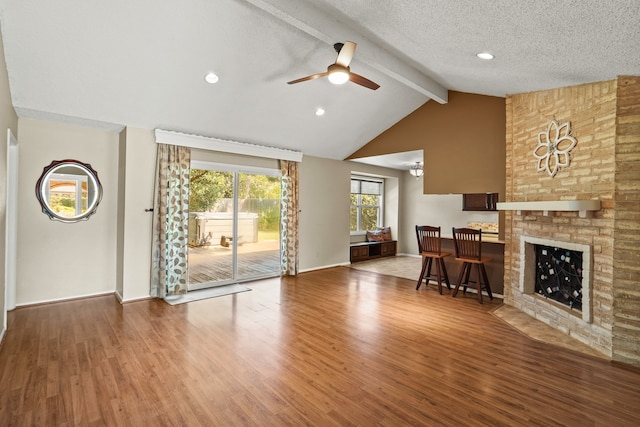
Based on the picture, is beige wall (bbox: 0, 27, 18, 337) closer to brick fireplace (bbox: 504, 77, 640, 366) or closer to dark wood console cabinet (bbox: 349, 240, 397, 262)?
brick fireplace (bbox: 504, 77, 640, 366)

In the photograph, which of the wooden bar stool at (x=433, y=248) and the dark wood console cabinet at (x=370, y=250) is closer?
the wooden bar stool at (x=433, y=248)

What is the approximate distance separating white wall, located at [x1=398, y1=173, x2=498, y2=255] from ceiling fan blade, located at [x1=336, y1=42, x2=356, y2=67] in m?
5.86

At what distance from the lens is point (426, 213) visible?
8859 millimetres

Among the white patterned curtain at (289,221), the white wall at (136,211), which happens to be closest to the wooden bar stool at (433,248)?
the white patterned curtain at (289,221)

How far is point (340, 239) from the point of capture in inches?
294

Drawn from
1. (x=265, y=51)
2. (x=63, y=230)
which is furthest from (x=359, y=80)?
(x=63, y=230)

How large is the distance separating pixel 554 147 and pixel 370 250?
518 centimetres

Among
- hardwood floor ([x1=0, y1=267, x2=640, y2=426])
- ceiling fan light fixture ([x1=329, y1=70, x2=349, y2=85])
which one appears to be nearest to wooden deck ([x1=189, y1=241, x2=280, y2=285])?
hardwood floor ([x1=0, y1=267, x2=640, y2=426])

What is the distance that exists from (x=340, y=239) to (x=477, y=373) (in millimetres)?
4915

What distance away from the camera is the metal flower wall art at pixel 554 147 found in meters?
3.64

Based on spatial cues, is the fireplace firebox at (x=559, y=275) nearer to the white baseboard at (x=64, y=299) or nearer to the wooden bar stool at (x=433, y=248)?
the wooden bar stool at (x=433, y=248)

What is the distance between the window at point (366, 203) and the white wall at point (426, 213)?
71 cm

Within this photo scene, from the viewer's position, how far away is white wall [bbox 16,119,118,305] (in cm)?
424

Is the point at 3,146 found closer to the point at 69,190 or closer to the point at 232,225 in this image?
the point at 69,190
